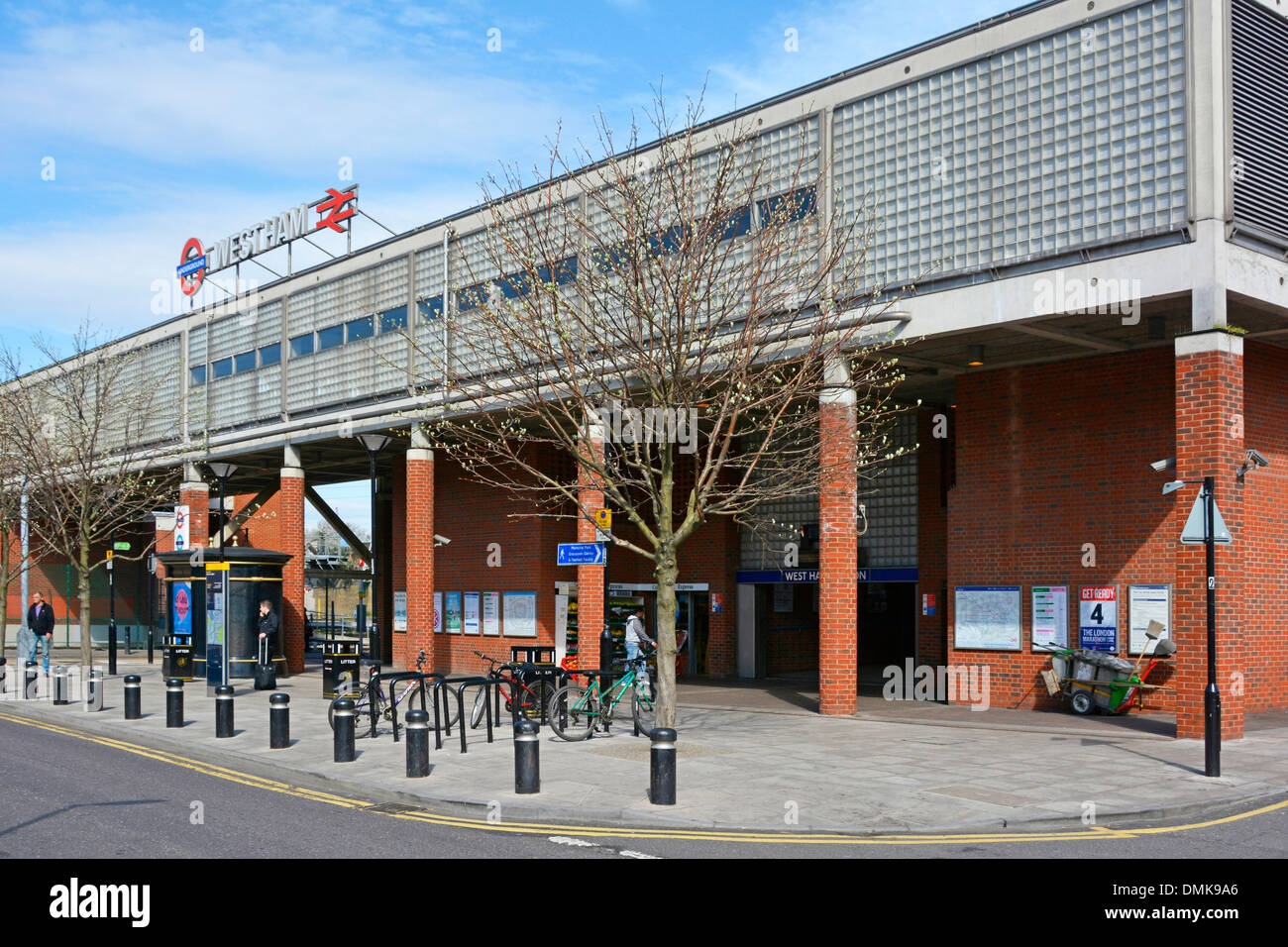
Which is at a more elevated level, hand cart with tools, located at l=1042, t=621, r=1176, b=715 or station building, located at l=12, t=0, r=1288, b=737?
station building, located at l=12, t=0, r=1288, b=737

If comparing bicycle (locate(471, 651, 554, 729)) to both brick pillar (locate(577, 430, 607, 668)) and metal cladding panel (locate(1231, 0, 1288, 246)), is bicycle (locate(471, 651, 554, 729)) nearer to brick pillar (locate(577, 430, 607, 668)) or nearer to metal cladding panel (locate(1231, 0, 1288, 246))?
brick pillar (locate(577, 430, 607, 668))

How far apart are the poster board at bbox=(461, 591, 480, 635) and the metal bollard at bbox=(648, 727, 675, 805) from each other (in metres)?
21.7

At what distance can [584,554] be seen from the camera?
65.7 ft

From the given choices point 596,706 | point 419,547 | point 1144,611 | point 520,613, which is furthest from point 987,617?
point 419,547

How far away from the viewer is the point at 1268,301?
1666 cm

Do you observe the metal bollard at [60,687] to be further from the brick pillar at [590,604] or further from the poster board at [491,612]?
the poster board at [491,612]

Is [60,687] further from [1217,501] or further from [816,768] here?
[1217,501]

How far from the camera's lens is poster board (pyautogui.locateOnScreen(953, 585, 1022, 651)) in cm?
2128

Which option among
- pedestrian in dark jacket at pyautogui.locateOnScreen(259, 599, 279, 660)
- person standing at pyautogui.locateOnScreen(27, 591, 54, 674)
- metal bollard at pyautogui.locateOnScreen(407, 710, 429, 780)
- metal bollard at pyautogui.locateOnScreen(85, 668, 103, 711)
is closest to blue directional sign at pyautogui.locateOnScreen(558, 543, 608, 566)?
metal bollard at pyautogui.locateOnScreen(407, 710, 429, 780)

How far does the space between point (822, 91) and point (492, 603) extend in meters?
17.0

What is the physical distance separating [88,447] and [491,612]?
12.1 meters

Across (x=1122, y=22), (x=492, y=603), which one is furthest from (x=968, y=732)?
(x=492, y=603)

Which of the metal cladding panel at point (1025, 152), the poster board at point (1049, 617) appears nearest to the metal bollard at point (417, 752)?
the metal cladding panel at point (1025, 152)

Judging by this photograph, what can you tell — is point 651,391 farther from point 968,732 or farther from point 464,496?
point 464,496
